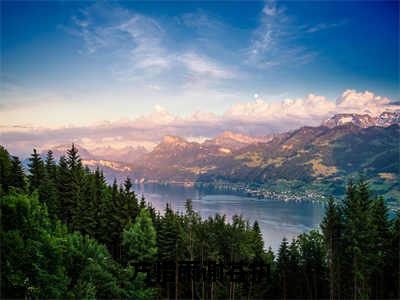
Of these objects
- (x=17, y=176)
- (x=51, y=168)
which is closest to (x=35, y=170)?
(x=17, y=176)

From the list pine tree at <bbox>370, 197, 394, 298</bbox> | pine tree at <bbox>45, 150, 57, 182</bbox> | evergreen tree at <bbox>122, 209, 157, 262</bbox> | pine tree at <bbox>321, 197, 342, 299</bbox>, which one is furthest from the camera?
pine tree at <bbox>45, 150, 57, 182</bbox>

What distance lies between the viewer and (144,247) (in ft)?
105

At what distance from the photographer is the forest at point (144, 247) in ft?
65.4

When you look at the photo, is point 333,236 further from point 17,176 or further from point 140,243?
point 17,176

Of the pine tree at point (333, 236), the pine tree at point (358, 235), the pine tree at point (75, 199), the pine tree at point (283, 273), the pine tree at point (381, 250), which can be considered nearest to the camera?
the pine tree at point (358, 235)

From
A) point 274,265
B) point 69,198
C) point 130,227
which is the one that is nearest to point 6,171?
point 69,198

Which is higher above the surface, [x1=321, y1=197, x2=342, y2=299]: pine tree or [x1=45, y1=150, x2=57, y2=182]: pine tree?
[x1=45, y1=150, x2=57, y2=182]: pine tree

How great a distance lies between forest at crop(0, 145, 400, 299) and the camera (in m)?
19.9

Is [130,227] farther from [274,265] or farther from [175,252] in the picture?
[274,265]

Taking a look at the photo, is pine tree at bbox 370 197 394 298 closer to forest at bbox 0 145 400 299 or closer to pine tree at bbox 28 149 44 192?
forest at bbox 0 145 400 299

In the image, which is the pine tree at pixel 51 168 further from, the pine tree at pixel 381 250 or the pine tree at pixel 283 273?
the pine tree at pixel 381 250

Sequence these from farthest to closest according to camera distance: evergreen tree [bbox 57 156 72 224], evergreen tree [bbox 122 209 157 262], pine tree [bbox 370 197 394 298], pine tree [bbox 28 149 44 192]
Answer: pine tree [bbox 28 149 44 192] → evergreen tree [bbox 57 156 72 224] → evergreen tree [bbox 122 209 157 262] → pine tree [bbox 370 197 394 298]

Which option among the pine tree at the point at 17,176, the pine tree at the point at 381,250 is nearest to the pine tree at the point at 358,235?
the pine tree at the point at 381,250

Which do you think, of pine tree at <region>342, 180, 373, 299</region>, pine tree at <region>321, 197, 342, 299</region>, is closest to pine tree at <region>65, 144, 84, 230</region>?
pine tree at <region>321, 197, 342, 299</region>
